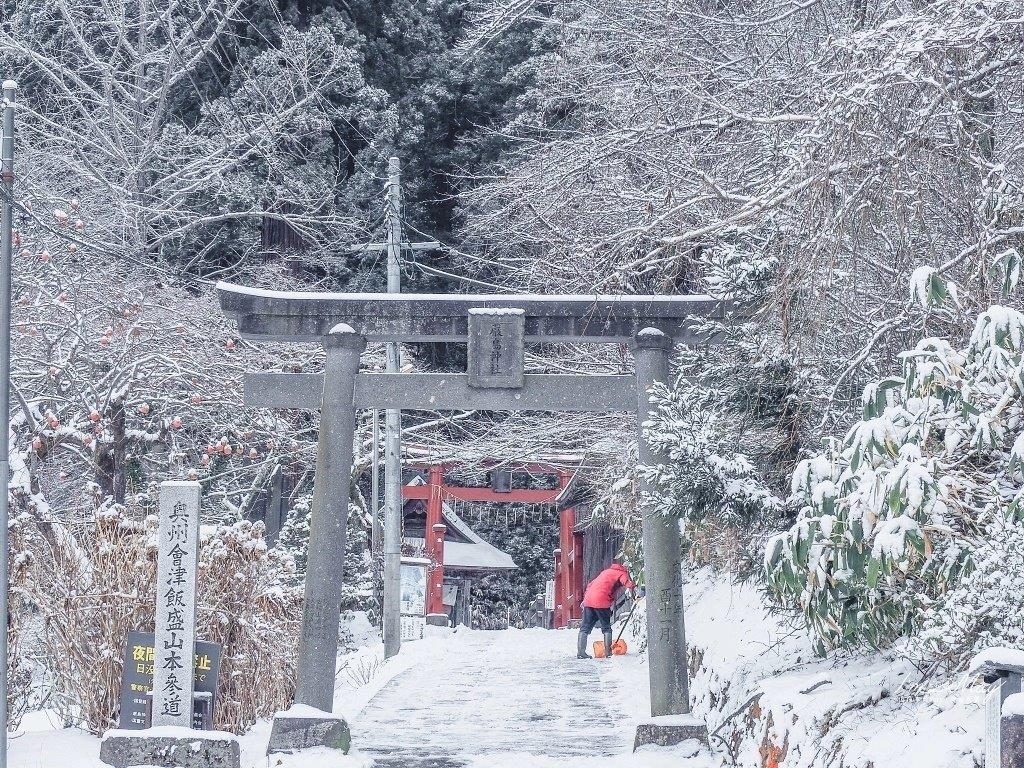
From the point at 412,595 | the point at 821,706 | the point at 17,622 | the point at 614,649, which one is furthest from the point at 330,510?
the point at 412,595

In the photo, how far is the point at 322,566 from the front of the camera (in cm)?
991

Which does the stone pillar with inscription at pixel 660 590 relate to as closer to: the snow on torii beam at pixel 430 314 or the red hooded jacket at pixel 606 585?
the snow on torii beam at pixel 430 314

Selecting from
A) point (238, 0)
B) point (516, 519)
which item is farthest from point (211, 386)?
point (516, 519)

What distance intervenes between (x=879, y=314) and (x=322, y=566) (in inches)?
197

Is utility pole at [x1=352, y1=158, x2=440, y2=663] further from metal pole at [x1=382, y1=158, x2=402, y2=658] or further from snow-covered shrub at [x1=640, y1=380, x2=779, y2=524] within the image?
snow-covered shrub at [x1=640, y1=380, x2=779, y2=524]

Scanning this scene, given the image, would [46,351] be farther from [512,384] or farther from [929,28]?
[929,28]

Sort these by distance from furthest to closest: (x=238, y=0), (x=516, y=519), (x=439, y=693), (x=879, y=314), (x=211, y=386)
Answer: (x=516, y=519) < (x=238, y=0) < (x=211, y=386) < (x=439, y=693) < (x=879, y=314)

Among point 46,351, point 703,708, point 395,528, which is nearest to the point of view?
point 703,708

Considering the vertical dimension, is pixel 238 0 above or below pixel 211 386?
above

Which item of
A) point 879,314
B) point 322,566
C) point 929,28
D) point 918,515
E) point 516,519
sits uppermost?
point 929,28

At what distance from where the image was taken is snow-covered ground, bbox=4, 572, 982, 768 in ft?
18.4

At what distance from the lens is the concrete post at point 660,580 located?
980cm

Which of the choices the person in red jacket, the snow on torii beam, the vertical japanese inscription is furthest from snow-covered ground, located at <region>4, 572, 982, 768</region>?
the snow on torii beam

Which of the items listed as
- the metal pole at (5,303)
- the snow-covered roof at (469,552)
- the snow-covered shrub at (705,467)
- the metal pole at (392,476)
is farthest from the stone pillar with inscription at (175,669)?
the snow-covered roof at (469,552)
